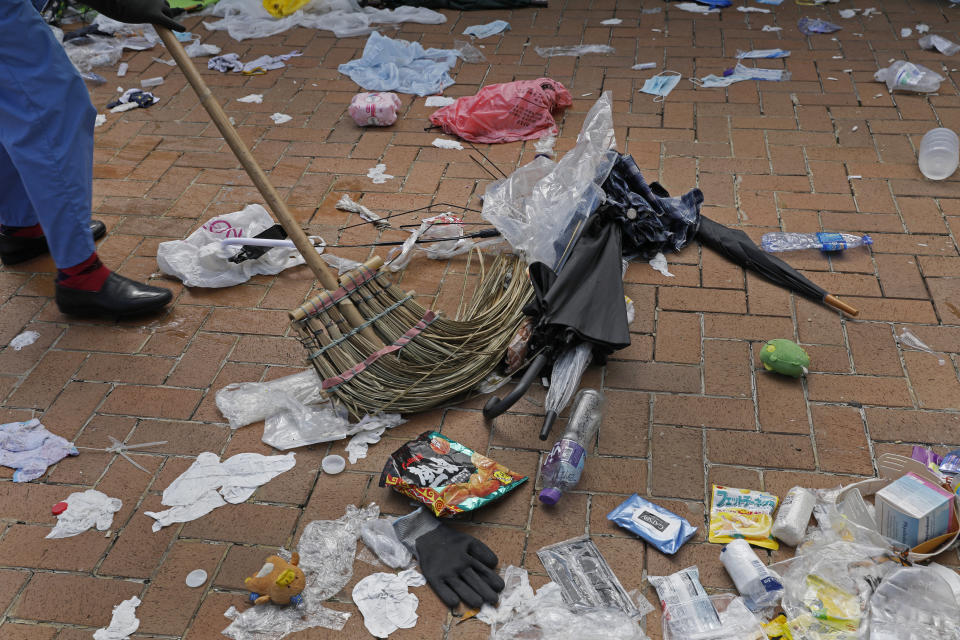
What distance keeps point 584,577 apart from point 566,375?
0.77m

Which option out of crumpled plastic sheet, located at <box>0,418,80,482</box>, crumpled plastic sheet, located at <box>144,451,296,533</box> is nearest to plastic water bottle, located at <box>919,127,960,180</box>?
crumpled plastic sheet, located at <box>144,451,296,533</box>

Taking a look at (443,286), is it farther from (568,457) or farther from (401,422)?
(568,457)

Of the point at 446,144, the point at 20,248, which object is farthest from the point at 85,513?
the point at 446,144

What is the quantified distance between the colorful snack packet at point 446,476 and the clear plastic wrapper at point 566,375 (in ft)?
1.04

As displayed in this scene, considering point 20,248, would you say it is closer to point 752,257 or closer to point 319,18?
point 319,18

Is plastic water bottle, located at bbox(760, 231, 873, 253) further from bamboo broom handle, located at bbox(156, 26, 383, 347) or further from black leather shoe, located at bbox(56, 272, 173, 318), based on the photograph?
black leather shoe, located at bbox(56, 272, 173, 318)

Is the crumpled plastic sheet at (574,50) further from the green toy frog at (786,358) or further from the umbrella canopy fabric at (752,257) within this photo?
the green toy frog at (786,358)

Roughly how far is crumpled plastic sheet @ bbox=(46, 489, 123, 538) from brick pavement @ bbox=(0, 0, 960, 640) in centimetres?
4

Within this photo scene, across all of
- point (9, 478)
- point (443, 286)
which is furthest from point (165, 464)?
point (443, 286)

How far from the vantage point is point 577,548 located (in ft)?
8.07

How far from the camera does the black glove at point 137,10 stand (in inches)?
123

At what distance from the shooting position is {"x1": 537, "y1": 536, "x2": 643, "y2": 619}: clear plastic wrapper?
90.7 inches

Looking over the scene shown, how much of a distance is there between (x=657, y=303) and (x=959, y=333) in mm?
1160

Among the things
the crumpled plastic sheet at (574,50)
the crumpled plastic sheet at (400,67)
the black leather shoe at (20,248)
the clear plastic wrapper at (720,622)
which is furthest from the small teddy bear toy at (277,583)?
the crumpled plastic sheet at (574,50)
